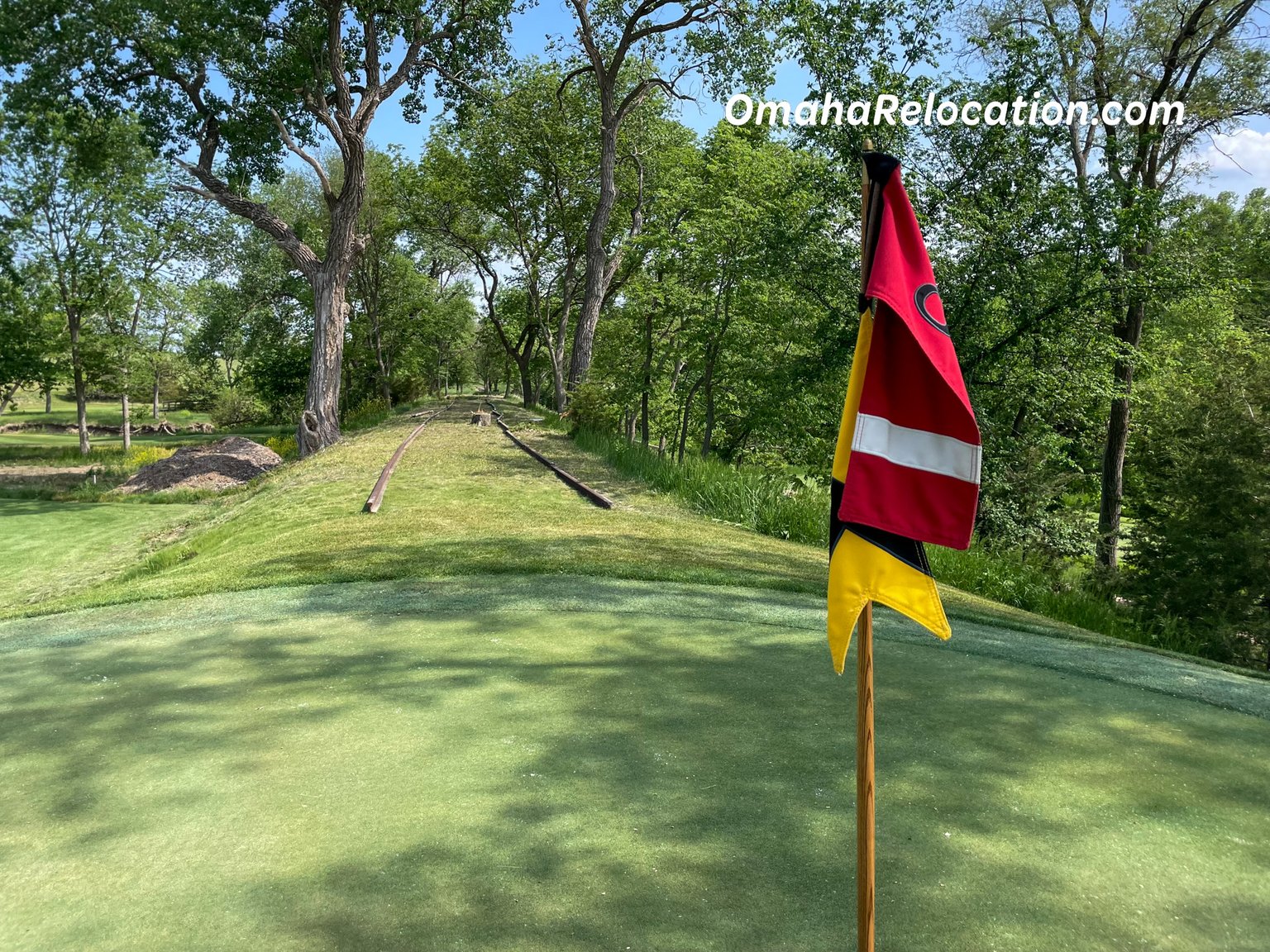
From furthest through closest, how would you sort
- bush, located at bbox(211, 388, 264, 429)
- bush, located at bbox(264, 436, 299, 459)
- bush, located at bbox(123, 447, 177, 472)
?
bush, located at bbox(211, 388, 264, 429) < bush, located at bbox(264, 436, 299, 459) < bush, located at bbox(123, 447, 177, 472)

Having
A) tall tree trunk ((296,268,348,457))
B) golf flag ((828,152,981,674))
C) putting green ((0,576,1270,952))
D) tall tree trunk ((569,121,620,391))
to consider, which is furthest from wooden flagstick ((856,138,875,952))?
tall tree trunk ((569,121,620,391))

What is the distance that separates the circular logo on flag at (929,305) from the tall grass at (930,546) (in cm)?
811

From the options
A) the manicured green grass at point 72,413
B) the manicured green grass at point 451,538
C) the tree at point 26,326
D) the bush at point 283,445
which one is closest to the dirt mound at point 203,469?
the bush at point 283,445

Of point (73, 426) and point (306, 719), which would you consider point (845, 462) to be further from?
point (73, 426)

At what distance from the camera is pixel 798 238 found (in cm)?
1565

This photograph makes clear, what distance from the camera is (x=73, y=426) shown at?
155ft

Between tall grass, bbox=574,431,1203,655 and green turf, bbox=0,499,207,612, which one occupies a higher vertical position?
tall grass, bbox=574,431,1203,655

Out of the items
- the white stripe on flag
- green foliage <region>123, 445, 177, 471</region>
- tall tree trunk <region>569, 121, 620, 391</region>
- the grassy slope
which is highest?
tall tree trunk <region>569, 121, 620, 391</region>

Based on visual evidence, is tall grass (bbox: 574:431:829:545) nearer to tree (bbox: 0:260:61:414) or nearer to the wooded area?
the wooded area

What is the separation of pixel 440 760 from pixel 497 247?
44.4 meters

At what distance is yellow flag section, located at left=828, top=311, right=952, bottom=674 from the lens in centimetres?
224

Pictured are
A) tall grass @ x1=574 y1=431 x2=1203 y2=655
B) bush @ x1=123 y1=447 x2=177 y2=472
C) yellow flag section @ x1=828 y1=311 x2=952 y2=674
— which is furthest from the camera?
bush @ x1=123 y1=447 x2=177 y2=472

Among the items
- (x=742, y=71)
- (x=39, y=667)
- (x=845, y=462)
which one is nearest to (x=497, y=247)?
(x=742, y=71)

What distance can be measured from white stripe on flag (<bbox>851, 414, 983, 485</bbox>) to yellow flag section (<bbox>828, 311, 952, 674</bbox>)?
0.05 m
